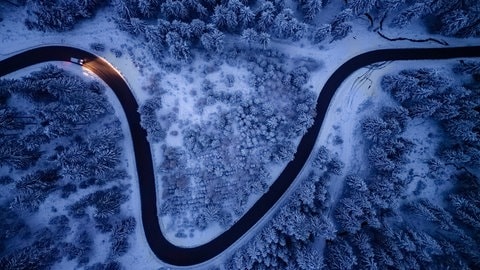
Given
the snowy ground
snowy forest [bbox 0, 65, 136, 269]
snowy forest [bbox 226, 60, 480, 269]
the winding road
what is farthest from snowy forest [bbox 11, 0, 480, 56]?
snowy forest [bbox 0, 65, 136, 269]

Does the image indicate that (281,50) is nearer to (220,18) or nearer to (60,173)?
(220,18)

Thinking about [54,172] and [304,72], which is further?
[304,72]

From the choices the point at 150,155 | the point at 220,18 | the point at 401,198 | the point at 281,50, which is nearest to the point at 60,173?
the point at 150,155

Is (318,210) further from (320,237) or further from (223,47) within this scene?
(223,47)

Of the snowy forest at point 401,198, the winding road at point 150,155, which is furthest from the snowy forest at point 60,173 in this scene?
the snowy forest at point 401,198

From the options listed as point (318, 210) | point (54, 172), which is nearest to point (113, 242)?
point (54, 172)
